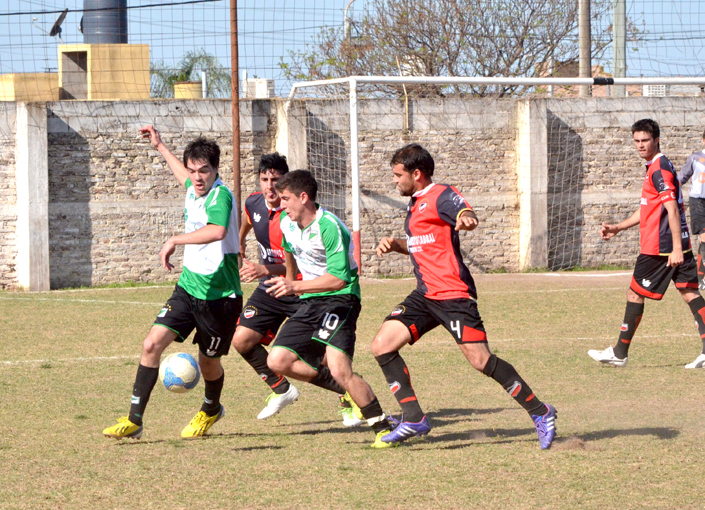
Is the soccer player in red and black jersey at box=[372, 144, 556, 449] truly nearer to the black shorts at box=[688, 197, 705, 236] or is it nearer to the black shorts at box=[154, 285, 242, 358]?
the black shorts at box=[154, 285, 242, 358]

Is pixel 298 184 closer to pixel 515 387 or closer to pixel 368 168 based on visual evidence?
pixel 515 387

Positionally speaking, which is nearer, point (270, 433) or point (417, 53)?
point (270, 433)

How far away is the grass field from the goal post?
7118 mm

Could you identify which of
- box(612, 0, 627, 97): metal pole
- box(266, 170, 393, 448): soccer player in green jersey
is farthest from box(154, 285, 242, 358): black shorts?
box(612, 0, 627, 97): metal pole

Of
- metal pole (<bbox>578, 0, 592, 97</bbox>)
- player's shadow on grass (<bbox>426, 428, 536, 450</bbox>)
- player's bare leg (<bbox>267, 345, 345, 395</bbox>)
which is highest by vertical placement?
metal pole (<bbox>578, 0, 592, 97</bbox>)

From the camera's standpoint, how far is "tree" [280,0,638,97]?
27391 millimetres

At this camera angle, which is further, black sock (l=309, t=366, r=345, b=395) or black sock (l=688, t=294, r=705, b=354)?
black sock (l=688, t=294, r=705, b=354)

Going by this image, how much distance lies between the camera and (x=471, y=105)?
1789 centimetres

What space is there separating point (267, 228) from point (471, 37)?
854 inches

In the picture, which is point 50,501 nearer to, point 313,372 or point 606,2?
point 313,372

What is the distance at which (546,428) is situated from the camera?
5.44m

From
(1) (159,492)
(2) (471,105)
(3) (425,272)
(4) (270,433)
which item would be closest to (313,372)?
(4) (270,433)

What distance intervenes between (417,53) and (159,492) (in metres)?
24.5

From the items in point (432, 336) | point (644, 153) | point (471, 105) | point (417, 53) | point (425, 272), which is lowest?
point (432, 336)
